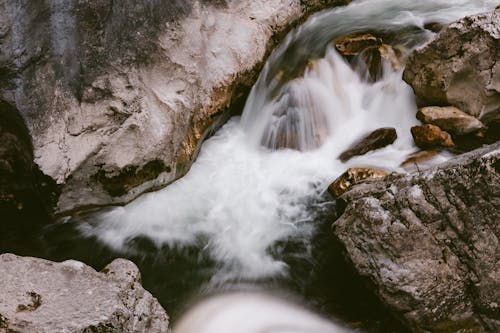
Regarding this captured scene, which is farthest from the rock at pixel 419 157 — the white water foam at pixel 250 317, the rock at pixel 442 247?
the white water foam at pixel 250 317

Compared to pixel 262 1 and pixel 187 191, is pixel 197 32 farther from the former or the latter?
pixel 187 191

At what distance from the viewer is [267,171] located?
20.1ft

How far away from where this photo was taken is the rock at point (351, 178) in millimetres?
5449

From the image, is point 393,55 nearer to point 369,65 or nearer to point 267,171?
point 369,65

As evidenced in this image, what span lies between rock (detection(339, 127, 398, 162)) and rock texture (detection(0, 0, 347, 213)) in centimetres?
174

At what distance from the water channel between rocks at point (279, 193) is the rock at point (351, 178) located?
0.14 metres

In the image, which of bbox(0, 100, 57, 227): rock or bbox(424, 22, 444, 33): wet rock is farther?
bbox(424, 22, 444, 33): wet rock

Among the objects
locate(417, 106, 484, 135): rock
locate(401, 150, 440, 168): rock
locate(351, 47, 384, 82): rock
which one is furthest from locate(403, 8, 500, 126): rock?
locate(401, 150, 440, 168): rock

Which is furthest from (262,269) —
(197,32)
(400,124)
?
(197,32)

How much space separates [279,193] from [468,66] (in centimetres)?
277

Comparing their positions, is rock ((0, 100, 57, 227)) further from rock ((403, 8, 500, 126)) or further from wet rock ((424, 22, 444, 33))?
wet rock ((424, 22, 444, 33))

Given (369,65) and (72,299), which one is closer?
(72,299)

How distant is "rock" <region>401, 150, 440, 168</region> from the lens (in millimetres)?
5680

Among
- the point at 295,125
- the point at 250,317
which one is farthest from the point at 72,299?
the point at 295,125
